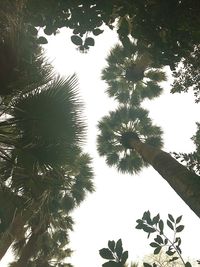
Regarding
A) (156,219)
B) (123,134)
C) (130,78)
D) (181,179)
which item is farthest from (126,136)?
(156,219)

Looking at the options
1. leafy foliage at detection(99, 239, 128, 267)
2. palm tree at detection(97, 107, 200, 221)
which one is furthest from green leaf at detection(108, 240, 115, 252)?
palm tree at detection(97, 107, 200, 221)

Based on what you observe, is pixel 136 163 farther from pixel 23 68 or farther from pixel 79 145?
pixel 23 68

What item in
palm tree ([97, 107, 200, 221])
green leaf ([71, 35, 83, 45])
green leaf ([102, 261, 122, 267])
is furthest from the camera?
palm tree ([97, 107, 200, 221])

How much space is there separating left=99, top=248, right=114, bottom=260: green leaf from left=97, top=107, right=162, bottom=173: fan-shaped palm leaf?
12.5 m

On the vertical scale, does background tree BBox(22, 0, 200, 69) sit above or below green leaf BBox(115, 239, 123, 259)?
above

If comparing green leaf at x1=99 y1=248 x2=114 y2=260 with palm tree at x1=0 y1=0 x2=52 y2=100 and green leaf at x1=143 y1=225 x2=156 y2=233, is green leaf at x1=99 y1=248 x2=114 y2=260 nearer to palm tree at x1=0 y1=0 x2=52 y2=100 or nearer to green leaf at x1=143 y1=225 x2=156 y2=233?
green leaf at x1=143 y1=225 x2=156 y2=233

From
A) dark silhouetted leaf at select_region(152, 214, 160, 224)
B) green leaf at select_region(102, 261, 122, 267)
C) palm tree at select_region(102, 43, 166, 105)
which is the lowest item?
green leaf at select_region(102, 261, 122, 267)

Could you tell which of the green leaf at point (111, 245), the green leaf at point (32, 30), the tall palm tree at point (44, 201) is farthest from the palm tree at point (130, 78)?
the green leaf at point (111, 245)

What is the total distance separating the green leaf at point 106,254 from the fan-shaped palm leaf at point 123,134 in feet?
40.9

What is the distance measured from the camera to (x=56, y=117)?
222 inches

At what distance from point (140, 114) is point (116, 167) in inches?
112

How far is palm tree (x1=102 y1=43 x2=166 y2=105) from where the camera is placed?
577 inches

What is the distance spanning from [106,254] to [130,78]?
13969 mm

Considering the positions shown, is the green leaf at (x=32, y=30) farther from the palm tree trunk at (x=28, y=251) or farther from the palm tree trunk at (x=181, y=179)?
the palm tree trunk at (x=28, y=251)
